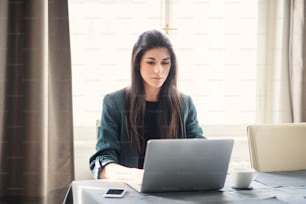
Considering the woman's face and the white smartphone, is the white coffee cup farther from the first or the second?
the woman's face

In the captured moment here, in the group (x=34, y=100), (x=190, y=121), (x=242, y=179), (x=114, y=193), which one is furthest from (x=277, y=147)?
(x=34, y=100)

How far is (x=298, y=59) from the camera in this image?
2801mm

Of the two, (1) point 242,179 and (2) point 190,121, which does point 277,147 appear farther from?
(1) point 242,179

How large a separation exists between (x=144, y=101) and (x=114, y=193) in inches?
28.5

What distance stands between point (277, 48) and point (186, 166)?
1.66 meters

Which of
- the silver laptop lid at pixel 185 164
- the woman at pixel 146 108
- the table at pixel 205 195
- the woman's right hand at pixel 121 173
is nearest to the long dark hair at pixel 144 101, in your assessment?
the woman at pixel 146 108

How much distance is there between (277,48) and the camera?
288cm

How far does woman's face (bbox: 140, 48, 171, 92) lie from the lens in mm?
2092

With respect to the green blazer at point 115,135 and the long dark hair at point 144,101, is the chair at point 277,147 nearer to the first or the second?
the long dark hair at point 144,101

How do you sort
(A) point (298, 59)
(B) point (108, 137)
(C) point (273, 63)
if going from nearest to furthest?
(B) point (108, 137) < (A) point (298, 59) < (C) point (273, 63)

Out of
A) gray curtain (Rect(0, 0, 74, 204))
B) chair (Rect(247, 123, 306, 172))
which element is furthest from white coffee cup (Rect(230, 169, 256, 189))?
gray curtain (Rect(0, 0, 74, 204))

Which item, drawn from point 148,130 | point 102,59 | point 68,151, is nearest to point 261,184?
point 148,130

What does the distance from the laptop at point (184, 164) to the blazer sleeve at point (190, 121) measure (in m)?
0.66

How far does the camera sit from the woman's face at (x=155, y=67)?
209cm
